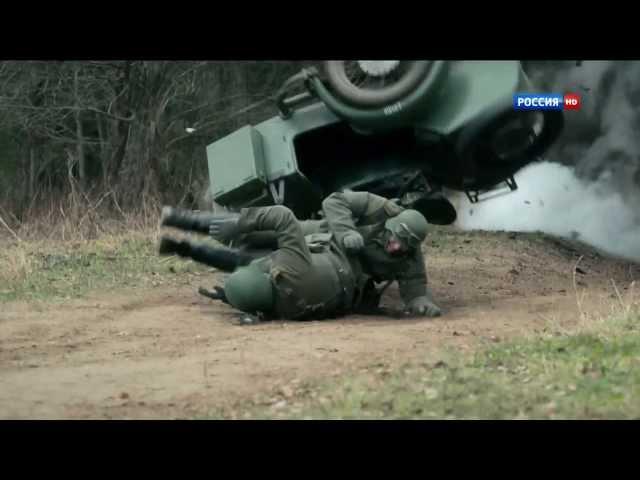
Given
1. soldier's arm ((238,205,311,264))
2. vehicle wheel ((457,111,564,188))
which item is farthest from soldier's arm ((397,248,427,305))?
vehicle wheel ((457,111,564,188))

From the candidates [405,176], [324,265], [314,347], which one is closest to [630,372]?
[314,347]

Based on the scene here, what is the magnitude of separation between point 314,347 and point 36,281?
14.2 feet

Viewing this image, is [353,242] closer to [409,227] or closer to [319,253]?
[319,253]

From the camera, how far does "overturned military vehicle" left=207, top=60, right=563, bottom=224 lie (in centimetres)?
986

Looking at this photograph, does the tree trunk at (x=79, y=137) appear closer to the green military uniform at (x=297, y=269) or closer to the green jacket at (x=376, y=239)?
the green jacket at (x=376, y=239)

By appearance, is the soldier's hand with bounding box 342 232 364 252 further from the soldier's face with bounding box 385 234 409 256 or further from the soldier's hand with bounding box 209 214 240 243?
the soldier's hand with bounding box 209 214 240 243

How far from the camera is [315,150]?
37.1 ft

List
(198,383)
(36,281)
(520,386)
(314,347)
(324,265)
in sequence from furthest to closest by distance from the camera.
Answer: (36,281), (324,265), (314,347), (198,383), (520,386)

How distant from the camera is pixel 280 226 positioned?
7.94m

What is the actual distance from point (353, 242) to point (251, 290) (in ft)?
3.06

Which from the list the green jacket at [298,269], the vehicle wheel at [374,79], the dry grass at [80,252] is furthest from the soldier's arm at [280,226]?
the vehicle wheel at [374,79]

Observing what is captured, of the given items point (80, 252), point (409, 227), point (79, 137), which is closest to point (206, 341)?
point (409, 227)

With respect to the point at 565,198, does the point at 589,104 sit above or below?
above

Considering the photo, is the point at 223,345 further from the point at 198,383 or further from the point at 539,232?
the point at 539,232
